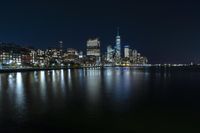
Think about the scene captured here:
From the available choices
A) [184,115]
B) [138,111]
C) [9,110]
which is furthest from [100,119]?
[9,110]

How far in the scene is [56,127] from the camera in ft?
48.9

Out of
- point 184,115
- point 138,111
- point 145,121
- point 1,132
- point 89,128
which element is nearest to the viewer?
point 1,132

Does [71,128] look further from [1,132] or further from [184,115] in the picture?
[184,115]

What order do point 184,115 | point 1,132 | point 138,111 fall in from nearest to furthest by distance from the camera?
1. point 1,132
2. point 184,115
3. point 138,111

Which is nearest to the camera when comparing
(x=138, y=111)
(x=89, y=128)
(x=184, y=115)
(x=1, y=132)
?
(x=1, y=132)

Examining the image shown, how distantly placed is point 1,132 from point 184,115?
1189cm

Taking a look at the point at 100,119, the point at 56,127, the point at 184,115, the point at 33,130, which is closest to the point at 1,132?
the point at 33,130

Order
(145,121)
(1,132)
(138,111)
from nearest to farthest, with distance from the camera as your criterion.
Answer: (1,132) → (145,121) → (138,111)

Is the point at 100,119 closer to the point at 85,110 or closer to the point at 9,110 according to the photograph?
the point at 85,110

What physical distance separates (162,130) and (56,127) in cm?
572

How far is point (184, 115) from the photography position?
18.7 meters

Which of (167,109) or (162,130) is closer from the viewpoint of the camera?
(162,130)

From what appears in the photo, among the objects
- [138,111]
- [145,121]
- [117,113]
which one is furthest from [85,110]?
[145,121]

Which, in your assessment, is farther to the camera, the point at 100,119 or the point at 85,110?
the point at 85,110
